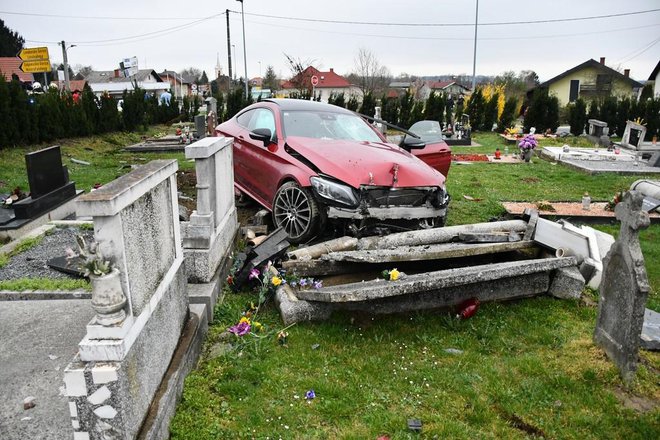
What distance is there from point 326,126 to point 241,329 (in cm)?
360

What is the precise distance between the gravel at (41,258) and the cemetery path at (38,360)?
585mm

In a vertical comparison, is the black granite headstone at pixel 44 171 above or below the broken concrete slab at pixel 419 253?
above

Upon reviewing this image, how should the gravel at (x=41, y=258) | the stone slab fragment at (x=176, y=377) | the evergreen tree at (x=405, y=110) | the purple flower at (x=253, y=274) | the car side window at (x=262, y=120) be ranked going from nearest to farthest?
the stone slab fragment at (x=176, y=377) → the purple flower at (x=253, y=274) → the gravel at (x=41, y=258) → the car side window at (x=262, y=120) → the evergreen tree at (x=405, y=110)

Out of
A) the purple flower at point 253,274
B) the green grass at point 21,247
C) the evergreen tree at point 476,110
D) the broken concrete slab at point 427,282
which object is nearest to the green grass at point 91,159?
the green grass at point 21,247

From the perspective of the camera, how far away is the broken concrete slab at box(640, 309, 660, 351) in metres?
3.83

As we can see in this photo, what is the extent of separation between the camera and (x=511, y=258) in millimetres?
5043

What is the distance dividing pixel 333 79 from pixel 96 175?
208 ft

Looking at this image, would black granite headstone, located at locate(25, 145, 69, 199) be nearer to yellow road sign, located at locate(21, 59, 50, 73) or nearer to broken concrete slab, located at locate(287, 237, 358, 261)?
broken concrete slab, located at locate(287, 237, 358, 261)

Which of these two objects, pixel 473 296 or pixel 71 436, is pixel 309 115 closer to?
pixel 473 296

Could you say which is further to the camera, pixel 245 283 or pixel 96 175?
pixel 96 175

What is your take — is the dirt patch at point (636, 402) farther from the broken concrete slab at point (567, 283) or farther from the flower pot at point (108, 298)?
the flower pot at point (108, 298)

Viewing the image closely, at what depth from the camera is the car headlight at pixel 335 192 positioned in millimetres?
5184

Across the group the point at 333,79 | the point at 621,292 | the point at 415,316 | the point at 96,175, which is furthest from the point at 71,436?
the point at 333,79

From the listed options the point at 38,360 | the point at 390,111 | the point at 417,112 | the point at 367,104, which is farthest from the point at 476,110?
the point at 38,360
